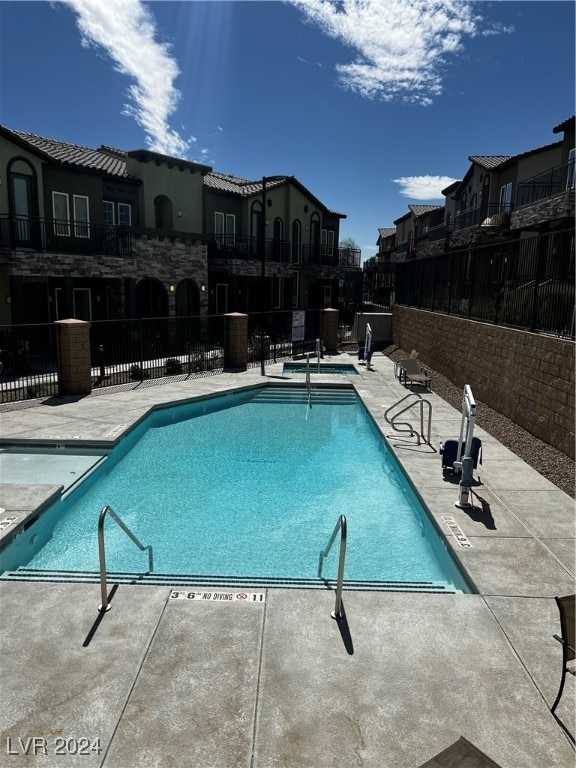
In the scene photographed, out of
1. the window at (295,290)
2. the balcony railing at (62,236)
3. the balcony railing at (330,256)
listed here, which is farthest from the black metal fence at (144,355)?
the balcony railing at (330,256)

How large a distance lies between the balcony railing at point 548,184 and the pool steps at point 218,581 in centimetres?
1982

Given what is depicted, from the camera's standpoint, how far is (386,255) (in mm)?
66000

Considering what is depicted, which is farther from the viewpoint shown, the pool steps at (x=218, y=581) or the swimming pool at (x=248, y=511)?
the swimming pool at (x=248, y=511)

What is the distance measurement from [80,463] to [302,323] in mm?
13014

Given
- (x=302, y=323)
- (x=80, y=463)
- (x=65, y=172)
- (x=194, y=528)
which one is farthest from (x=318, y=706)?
(x=65, y=172)

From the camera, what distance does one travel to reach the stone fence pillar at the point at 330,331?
24.0 meters

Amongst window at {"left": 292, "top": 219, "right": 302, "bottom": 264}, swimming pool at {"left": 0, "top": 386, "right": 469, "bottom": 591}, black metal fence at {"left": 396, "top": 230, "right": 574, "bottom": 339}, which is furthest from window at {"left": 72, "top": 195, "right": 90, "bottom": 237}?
window at {"left": 292, "top": 219, "right": 302, "bottom": 264}

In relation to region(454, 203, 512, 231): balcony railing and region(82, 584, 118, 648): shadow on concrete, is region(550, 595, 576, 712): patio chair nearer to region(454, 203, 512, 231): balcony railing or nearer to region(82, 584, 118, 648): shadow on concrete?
region(82, 584, 118, 648): shadow on concrete

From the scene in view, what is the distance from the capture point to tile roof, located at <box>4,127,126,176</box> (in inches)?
835

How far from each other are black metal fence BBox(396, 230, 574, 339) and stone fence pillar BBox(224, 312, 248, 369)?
7.11 metres

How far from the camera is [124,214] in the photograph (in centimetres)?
2442

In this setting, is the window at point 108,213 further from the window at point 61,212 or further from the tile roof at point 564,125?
the tile roof at point 564,125

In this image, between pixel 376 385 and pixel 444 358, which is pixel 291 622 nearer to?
pixel 376 385

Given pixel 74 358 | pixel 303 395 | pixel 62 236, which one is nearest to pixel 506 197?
pixel 303 395
